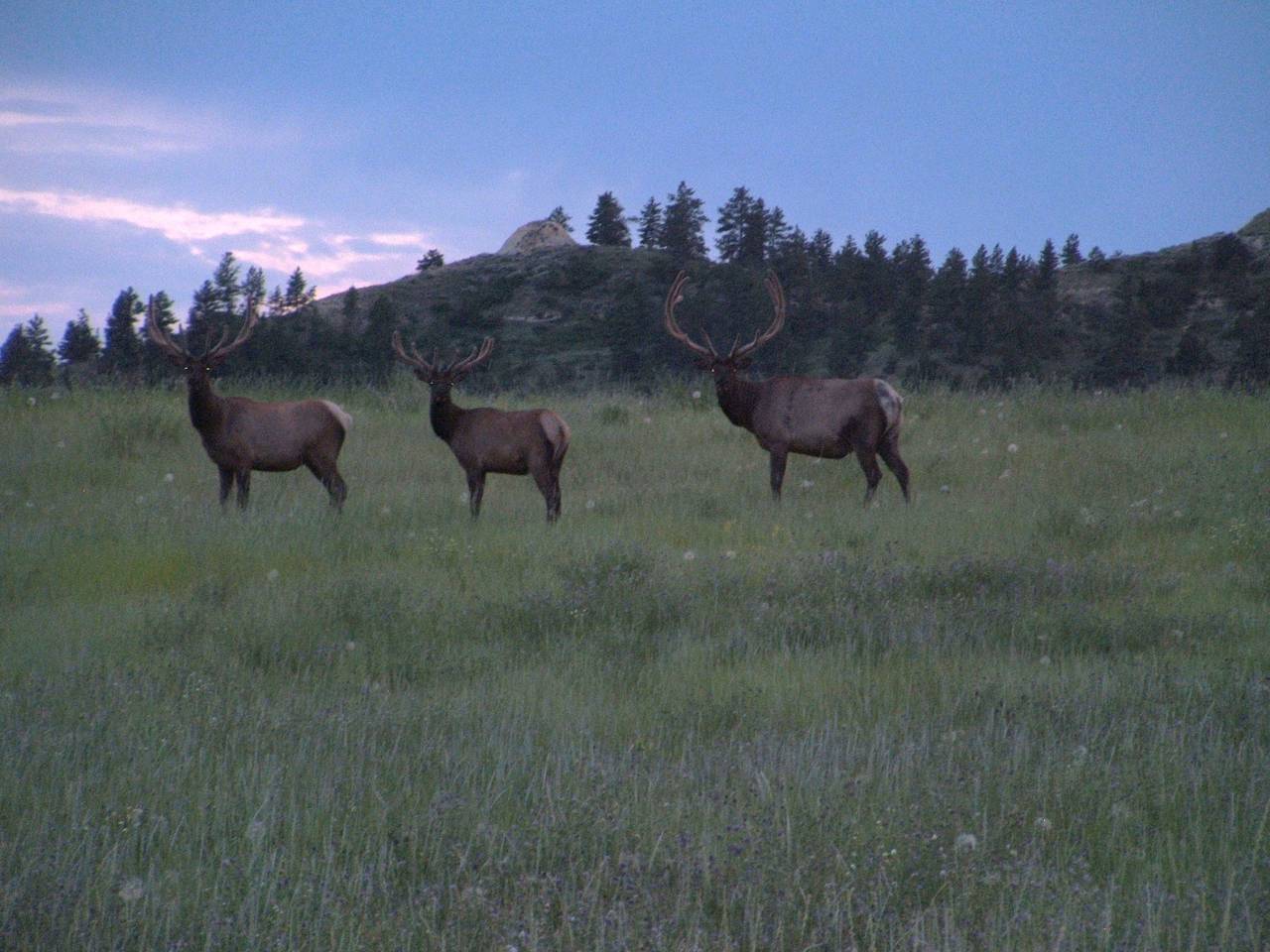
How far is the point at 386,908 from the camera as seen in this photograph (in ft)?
9.34

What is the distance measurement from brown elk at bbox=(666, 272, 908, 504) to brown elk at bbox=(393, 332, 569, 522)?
6.95ft

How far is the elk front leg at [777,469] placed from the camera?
11.2 m

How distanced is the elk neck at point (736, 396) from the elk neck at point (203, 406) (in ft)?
15.2

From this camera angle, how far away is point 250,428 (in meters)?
10.4

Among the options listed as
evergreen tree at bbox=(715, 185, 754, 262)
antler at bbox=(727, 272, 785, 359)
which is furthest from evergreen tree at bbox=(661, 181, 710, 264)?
antler at bbox=(727, 272, 785, 359)

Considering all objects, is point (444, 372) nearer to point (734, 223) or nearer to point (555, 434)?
point (555, 434)

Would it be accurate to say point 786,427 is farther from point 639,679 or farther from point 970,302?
point 970,302

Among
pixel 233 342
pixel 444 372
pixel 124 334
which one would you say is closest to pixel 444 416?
pixel 444 372

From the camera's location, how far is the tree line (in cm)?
2992

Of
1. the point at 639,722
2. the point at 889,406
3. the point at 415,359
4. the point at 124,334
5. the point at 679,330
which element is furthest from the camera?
the point at 124,334

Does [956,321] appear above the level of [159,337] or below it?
above

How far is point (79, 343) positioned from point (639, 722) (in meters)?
39.2

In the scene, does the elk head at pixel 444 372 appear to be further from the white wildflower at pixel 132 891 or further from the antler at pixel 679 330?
the white wildflower at pixel 132 891

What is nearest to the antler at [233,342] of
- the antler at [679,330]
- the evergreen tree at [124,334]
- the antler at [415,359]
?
the antler at [415,359]
